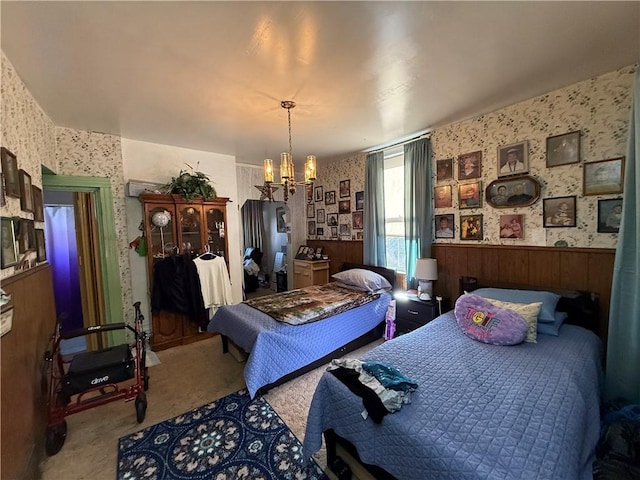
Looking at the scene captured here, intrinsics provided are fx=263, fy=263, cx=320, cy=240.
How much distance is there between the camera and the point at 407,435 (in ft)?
3.95

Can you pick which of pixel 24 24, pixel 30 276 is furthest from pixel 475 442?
pixel 24 24

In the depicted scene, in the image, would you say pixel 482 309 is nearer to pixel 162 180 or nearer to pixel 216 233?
pixel 216 233

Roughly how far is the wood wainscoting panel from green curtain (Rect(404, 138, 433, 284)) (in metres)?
3.57

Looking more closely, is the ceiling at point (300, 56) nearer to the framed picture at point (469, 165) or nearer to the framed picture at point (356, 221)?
the framed picture at point (469, 165)

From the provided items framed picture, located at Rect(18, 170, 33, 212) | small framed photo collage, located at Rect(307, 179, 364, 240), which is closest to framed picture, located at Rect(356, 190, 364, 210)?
small framed photo collage, located at Rect(307, 179, 364, 240)

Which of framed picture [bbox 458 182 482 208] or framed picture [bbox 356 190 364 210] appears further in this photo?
framed picture [bbox 356 190 364 210]

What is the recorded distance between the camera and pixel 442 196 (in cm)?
328

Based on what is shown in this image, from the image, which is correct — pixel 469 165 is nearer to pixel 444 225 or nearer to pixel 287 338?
pixel 444 225

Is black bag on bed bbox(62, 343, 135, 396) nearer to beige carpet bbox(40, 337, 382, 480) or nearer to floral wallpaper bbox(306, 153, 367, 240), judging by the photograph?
beige carpet bbox(40, 337, 382, 480)

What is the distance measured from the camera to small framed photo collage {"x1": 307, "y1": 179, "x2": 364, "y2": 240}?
14.3ft

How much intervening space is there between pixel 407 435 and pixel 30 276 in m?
2.59

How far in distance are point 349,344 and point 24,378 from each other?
2639mm

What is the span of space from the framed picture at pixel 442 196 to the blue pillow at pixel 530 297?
111 centimetres

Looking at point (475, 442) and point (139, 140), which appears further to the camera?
point (139, 140)
